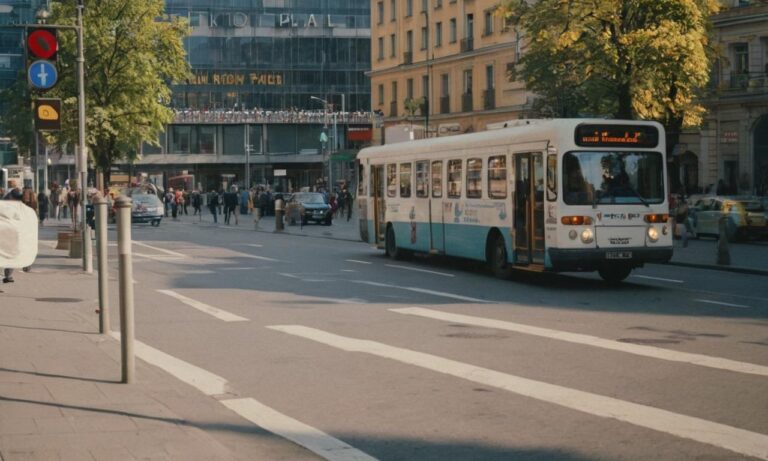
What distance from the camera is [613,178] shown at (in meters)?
19.9

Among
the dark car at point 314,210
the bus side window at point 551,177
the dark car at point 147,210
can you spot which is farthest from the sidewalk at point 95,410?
the dark car at point 147,210

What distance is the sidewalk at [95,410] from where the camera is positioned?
22.9 ft

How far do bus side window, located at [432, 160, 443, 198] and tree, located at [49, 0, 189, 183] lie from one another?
86.3 ft

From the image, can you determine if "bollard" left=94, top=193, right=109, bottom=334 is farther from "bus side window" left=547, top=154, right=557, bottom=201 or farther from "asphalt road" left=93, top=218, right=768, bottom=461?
"bus side window" left=547, top=154, right=557, bottom=201

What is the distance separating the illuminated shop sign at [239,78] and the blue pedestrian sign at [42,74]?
90228 millimetres

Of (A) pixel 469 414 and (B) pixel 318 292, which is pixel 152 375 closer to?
(A) pixel 469 414

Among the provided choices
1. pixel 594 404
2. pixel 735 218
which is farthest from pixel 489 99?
pixel 594 404

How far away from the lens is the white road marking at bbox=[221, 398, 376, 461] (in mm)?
7273

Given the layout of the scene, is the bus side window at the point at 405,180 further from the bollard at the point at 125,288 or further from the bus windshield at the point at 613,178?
the bollard at the point at 125,288

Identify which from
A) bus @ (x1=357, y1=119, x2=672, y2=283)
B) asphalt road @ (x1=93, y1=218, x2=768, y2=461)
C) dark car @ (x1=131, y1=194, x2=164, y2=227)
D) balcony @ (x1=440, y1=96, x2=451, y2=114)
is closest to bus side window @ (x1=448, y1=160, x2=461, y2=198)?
bus @ (x1=357, y1=119, x2=672, y2=283)

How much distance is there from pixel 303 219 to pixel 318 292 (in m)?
37.6

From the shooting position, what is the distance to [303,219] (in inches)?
2237

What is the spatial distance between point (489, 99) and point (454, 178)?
53.0 m

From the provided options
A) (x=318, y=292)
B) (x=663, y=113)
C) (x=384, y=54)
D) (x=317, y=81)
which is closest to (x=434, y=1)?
(x=384, y=54)
